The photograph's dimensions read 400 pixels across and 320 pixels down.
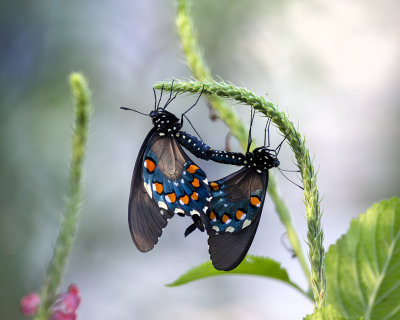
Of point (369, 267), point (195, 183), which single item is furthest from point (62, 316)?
point (369, 267)

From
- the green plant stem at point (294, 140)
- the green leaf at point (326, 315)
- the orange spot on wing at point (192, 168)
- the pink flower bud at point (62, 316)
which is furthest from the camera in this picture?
the orange spot on wing at point (192, 168)

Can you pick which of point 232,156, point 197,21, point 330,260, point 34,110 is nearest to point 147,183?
point 232,156

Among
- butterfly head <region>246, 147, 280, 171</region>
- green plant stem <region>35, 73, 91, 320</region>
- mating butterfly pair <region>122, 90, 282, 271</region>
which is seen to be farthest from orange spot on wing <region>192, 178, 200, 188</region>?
green plant stem <region>35, 73, 91, 320</region>

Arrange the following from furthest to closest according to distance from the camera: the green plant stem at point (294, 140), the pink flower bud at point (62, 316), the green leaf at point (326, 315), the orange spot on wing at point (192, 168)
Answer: the orange spot on wing at point (192, 168) → the pink flower bud at point (62, 316) → the green plant stem at point (294, 140) → the green leaf at point (326, 315)

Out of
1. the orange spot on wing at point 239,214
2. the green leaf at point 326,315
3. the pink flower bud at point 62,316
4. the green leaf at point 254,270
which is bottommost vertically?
the green leaf at point 326,315

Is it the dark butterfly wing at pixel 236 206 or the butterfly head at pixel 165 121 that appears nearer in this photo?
the dark butterfly wing at pixel 236 206

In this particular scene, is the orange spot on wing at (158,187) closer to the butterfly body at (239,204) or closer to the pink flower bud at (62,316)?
the butterfly body at (239,204)

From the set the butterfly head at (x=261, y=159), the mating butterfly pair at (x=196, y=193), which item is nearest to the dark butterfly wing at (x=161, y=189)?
the mating butterfly pair at (x=196, y=193)

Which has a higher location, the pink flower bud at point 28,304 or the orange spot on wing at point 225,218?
the orange spot on wing at point 225,218

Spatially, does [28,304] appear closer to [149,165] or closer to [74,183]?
[74,183]
